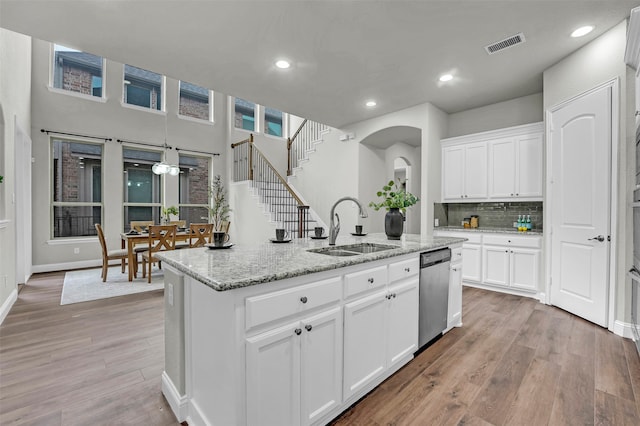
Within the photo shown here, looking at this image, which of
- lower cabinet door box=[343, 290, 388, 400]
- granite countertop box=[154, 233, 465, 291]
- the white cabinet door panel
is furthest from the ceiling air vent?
lower cabinet door box=[343, 290, 388, 400]

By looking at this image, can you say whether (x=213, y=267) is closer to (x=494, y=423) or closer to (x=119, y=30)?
(x=494, y=423)

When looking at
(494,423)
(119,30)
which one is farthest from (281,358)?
(119,30)

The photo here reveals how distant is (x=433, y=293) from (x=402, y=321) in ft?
1.86

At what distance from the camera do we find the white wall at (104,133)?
5707mm

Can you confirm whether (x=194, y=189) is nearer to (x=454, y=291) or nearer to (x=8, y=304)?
(x=8, y=304)

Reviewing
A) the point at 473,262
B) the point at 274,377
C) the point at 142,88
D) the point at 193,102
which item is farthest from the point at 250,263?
the point at 193,102

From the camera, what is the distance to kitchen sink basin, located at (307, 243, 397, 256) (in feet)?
7.73

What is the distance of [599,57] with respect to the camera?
122 inches

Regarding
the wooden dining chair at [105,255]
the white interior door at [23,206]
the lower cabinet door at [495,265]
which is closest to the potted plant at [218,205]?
the wooden dining chair at [105,255]

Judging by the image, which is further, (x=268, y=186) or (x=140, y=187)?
(x=268, y=186)

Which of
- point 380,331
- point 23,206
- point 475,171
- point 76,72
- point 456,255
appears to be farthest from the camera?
point 76,72

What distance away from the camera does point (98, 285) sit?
4676mm

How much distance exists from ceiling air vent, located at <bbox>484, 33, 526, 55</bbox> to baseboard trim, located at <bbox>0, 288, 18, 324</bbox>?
606 cm

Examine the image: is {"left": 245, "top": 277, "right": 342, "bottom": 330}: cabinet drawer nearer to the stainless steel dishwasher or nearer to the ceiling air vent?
the stainless steel dishwasher
